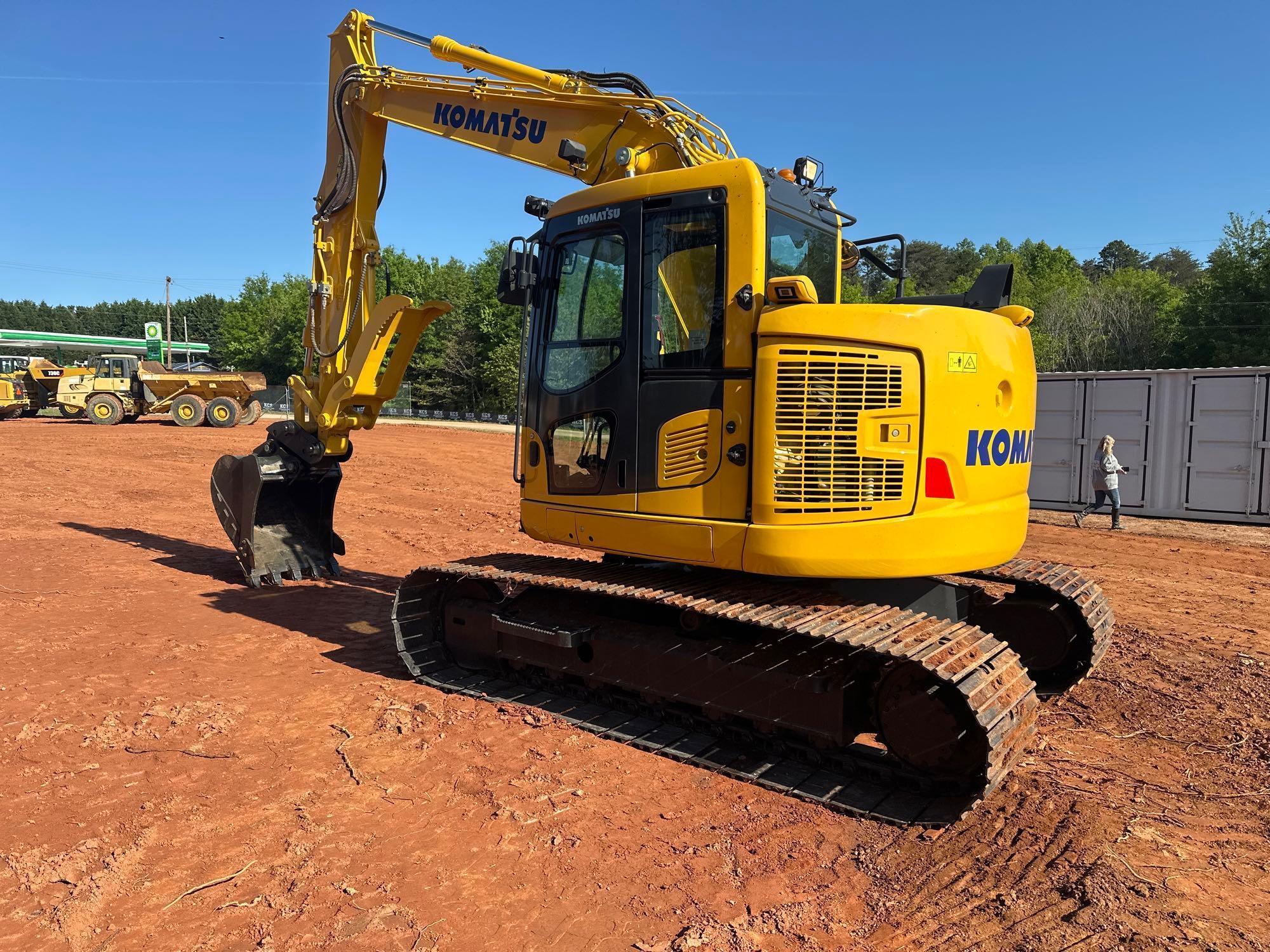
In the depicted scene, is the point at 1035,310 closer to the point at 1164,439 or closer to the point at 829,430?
the point at 1164,439

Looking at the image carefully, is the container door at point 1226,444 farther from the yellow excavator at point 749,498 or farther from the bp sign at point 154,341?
the bp sign at point 154,341

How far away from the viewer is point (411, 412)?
49.4m

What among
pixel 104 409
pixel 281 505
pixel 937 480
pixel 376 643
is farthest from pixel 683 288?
pixel 104 409

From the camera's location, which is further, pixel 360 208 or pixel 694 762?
pixel 360 208

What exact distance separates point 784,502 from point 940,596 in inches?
60.2

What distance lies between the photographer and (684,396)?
15.8 ft

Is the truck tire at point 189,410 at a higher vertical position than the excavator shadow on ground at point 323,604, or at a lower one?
higher

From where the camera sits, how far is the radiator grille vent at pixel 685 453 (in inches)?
187

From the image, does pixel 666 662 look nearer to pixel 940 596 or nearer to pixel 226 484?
pixel 940 596

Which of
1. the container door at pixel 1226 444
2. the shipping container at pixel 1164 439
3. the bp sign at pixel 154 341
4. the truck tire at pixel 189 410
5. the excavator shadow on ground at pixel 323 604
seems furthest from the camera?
the bp sign at pixel 154 341

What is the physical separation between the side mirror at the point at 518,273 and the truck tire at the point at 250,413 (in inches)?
1121

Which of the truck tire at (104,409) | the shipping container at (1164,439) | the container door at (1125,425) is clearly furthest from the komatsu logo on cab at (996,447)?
the truck tire at (104,409)

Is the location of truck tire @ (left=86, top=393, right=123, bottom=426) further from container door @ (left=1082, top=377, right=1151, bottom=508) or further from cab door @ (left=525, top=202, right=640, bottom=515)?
container door @ (left=1082, top=377, right=1151, bottom=508)

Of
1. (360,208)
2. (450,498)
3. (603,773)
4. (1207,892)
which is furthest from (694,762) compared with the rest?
(450,498)
